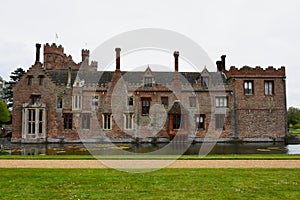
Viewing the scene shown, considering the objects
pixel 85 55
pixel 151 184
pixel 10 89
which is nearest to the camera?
pixel 151 184

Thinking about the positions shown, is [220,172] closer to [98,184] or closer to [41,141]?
[98,184]

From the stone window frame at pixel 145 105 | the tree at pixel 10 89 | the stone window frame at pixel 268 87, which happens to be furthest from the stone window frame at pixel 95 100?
the tree at pixel 10 89

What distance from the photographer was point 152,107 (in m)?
32.6

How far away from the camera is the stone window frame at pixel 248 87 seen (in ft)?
107

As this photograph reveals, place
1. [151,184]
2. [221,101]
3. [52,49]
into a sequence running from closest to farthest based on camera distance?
1. [151,184]
2. [221,101]
3. [52,49]

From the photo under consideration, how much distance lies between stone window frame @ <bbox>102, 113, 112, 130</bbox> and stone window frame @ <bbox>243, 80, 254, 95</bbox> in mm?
15581

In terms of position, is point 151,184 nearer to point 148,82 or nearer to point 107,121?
point 107,121

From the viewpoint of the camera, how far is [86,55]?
4100cm

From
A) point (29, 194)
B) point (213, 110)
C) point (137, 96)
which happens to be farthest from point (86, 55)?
point (29, 194)

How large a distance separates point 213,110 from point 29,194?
27825mm

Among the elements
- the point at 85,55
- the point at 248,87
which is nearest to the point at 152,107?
the point at 248,87

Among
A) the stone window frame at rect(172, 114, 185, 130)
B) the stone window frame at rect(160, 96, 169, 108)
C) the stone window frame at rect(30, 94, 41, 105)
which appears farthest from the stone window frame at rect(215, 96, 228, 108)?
the stone window frame at rect(30, 94, 41, 105)

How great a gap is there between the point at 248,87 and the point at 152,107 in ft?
36.6

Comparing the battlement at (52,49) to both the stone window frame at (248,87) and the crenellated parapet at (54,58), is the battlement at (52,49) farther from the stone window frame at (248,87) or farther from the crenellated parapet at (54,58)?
the stone window frame at (248,87)
